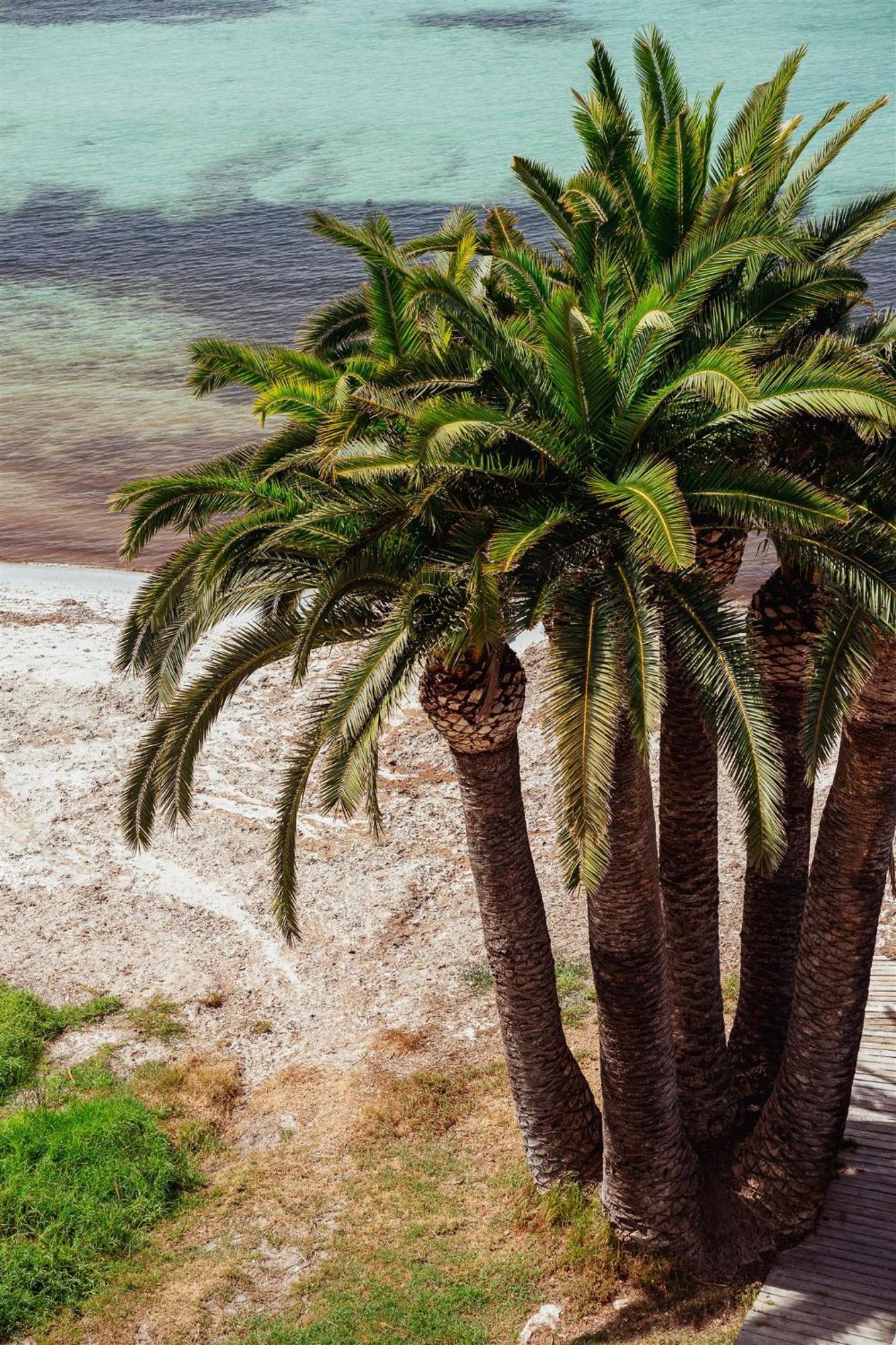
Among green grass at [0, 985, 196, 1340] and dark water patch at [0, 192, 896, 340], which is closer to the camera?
green grass at [0, 985, 196, 1340]

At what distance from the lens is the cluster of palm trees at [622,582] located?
7.55 metres

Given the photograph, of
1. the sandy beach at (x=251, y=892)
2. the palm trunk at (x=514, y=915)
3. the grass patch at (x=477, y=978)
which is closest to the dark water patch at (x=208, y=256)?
the sandy beach at (x=251, y=892)

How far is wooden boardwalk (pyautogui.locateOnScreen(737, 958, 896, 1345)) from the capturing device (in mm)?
9688

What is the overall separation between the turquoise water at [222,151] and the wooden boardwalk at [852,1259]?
70.9ft

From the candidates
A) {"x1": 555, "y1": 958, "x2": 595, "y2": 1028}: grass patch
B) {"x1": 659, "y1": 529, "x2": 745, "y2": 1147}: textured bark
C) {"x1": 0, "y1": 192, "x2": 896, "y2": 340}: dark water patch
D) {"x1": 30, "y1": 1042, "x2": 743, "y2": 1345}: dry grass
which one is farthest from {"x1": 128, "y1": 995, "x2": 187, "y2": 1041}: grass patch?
{"x1": 0, "y1": 192, "x2": 896, "y2": 340}: dark water patch

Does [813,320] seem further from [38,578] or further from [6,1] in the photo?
[6,1]

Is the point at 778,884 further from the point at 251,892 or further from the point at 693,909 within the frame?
the point at 251,892

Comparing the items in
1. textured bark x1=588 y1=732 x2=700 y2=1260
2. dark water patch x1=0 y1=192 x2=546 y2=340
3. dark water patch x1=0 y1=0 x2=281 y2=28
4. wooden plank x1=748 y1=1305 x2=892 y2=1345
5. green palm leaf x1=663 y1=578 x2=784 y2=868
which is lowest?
wooden plank x1=748 y1=1305 x2=892 y2=1345

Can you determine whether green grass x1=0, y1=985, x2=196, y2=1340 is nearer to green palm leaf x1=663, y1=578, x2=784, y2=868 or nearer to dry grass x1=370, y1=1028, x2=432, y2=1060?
dry grass x1=370, y1=1028, x2=432, y2=1060

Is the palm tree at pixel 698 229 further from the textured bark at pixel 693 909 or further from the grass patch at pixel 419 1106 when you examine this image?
the grass patch at pixel 419 1106

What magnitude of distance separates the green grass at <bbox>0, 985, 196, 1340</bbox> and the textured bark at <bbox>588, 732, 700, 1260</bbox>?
13.4 feet

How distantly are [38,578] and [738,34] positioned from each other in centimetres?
5235

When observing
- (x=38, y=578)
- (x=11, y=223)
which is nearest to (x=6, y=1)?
(x=11, y=223)

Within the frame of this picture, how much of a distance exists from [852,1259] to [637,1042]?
252cm
